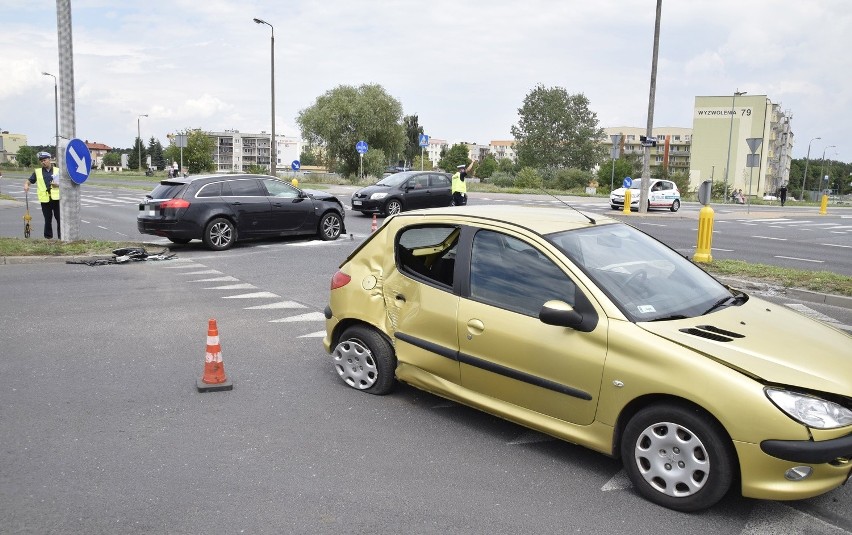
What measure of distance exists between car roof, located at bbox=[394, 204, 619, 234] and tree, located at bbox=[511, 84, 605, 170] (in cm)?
9133

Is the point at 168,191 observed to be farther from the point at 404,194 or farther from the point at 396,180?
the point at 396,180

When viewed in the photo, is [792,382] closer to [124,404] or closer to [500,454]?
[500,454]

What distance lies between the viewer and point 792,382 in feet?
11.5

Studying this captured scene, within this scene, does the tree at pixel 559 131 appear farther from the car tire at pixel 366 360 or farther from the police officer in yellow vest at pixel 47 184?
the car tire at pixel 366 360

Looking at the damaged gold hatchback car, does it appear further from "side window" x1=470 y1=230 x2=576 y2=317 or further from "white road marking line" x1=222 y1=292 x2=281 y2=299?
"white road marking line" x1=222 y1=292 x2=281 y2=299

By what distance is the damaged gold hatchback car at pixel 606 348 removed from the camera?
351cm

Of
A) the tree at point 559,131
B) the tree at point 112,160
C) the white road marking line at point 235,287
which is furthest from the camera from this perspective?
the tree at point 112,160

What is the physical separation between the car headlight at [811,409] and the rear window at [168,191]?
520 inches

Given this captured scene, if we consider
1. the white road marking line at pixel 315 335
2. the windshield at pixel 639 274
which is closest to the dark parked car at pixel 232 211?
the white road marking line at pixel 315 335

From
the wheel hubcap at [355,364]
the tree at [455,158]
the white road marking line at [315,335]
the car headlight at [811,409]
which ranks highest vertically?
the tree at [455,158]

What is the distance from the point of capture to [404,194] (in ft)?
74.3

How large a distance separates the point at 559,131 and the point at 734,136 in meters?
29.4

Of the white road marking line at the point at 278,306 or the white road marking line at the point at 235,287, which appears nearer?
the white road marking line at the point at 278,306

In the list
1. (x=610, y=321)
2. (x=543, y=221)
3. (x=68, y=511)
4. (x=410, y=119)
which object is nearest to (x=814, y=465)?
(x=610, y=321)
